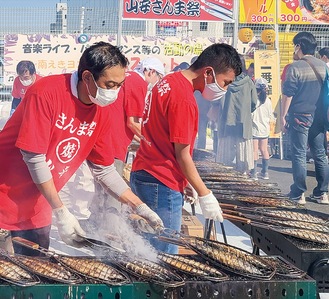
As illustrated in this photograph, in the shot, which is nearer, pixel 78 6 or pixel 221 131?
pixel 221 131

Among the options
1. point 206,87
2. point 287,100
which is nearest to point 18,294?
point 206,87

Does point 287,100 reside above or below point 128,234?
above

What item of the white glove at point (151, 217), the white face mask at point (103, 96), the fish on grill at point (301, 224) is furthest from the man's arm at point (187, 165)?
the white face mask at point (103, 96)

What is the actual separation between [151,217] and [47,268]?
0.83 metres

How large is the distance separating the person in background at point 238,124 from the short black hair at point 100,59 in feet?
21.1

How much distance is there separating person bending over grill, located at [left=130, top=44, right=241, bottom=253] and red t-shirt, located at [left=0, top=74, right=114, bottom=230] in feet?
1.30

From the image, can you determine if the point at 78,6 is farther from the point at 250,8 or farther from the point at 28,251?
the point at 28,251

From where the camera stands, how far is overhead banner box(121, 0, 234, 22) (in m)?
9.33

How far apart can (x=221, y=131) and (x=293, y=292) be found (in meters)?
7.34

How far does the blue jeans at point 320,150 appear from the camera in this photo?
819cm

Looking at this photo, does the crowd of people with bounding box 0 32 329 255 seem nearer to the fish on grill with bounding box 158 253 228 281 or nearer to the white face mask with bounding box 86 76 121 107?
the white face mask with bounding box 86 76 121 107

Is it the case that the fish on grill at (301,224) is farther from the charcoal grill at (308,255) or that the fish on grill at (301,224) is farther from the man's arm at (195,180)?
the man's arm at (195,180)

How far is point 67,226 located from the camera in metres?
3.03

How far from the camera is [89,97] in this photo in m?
3.04
